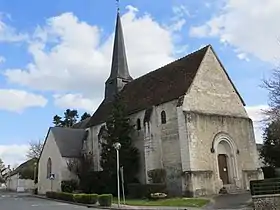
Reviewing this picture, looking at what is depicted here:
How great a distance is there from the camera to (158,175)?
102 ft

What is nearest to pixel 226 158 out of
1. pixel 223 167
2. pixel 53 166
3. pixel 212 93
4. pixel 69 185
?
pixel 223 167

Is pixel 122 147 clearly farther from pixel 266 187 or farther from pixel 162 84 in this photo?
pixel 266 187

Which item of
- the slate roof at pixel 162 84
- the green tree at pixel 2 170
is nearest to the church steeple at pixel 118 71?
the slate roof at pixel 162 84

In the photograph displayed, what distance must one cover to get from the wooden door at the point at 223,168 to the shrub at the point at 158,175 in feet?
16.6

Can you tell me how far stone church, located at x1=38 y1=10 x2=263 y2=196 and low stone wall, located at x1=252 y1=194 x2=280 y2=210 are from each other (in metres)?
11.3

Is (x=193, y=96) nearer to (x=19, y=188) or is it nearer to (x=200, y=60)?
(x=200, y=60)

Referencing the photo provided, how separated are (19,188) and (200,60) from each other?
1934 inches

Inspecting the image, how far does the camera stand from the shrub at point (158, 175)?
30.9 metres

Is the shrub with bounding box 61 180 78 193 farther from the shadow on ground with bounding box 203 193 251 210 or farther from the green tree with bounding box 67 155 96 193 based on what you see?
the shadow on ground with bounding box 203 193 251 210

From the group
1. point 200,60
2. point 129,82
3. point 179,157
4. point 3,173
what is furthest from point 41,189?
point 3,173

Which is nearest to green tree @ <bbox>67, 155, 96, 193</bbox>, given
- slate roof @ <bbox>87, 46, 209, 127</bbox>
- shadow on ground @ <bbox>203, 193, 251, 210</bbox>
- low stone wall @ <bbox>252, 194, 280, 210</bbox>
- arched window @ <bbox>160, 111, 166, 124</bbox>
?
slate roof @ <bbox>87, 46, 209, 127</bbox>

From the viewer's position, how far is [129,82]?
44000 millimetres

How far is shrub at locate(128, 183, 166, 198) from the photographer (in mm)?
28578

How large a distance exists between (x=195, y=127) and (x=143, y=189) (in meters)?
6.65
